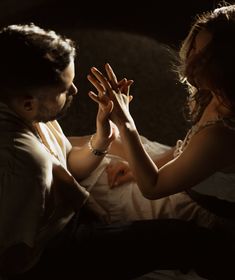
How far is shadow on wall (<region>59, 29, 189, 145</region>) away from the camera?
1.90 metres

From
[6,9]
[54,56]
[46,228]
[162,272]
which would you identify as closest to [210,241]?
[162,272]

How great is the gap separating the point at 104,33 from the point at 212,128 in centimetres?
95

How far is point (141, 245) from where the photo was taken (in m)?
1.16

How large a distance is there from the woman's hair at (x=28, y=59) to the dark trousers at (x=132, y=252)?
1.15 feet

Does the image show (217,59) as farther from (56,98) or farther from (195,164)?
(56,98)

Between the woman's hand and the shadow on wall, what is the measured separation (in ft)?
1.61

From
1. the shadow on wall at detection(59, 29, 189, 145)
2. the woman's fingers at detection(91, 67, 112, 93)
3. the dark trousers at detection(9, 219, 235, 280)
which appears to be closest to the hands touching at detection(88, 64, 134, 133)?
the woman's fingers at detection(91, 67, 112, 93)

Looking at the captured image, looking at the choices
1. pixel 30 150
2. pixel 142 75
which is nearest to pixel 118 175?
pixel 30 150

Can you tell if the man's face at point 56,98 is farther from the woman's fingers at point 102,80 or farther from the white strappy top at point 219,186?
the white strappy top at point 219,186

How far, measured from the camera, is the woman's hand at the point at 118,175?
4.53 feet

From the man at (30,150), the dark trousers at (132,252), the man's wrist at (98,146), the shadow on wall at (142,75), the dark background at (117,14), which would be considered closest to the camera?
the man at (30,150)

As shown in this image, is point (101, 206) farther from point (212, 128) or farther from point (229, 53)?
point (229, 53)

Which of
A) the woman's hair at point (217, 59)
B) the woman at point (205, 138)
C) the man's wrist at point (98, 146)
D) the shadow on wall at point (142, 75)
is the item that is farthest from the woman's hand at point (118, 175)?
the shadow on wall at point (142, 75)

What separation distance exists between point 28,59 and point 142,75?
959 mm
